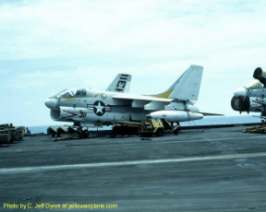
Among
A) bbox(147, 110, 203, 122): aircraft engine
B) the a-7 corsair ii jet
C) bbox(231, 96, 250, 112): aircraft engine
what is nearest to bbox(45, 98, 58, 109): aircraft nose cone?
the a-7 corsair ii jet

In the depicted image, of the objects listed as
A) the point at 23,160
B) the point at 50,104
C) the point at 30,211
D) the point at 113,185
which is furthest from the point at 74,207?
the point at 50,104

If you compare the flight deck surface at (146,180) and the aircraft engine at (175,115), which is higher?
the aircraft engine at (175,115)

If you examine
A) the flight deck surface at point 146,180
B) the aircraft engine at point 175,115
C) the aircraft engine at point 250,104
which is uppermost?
the aircraft engine at point 250,104

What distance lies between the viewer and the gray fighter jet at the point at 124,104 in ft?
118

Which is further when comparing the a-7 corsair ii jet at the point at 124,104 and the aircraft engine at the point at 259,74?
the a-7 corsair ii jet at the point at 124,104

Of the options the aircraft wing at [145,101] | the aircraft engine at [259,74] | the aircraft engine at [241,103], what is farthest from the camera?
the aircraft wing at [145,101]

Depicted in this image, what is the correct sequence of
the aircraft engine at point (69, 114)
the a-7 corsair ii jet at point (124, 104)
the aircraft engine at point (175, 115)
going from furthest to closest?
the a-7 corsair ii jet at point (124, 104), the aircraft engine at point (69, 114), the aircraft engine at point (175, 115)

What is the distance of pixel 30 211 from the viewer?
8.14m

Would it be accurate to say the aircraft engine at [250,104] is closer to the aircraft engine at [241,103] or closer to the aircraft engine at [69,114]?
the aircraft engine at [241,103]

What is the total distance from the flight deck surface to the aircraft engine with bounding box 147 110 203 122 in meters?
17.2

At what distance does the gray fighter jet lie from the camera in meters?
35.9

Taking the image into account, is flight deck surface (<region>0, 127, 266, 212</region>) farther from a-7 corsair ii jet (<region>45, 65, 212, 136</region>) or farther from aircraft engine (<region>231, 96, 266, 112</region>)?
a-7 corsair ii jet (<region>45, 65, 212, 136</region>)

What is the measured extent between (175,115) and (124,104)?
4973 mm

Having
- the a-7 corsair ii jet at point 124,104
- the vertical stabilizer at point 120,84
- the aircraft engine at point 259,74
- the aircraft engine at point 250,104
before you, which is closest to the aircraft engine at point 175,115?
the a-7 corsair ii jet at point 124,104
